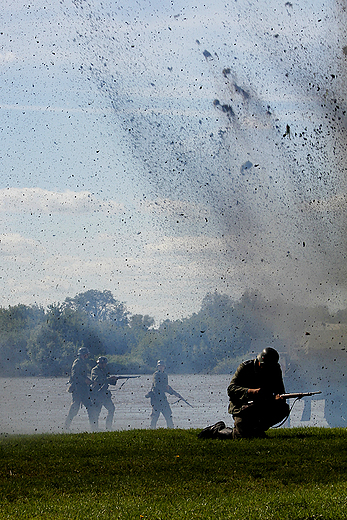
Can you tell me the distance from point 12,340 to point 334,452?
58.2 metres

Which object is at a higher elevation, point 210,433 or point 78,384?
point 78,384

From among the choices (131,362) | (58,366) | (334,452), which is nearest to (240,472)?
(334,452)

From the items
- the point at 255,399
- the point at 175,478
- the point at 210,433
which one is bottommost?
the point at 175,478

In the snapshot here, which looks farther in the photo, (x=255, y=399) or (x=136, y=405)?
(x=136, y=405)

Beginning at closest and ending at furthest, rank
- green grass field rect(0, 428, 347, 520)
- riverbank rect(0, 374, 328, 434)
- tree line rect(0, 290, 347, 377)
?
green grass field rect(0, 428, 347, 520) → riverbank rect(0, 374, 328, 434) → tree line rect(0, 290, 347, 377)

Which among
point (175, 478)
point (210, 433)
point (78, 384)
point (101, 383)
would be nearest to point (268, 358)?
point (210, 433)

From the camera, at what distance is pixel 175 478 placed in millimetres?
7641

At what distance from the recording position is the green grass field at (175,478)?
622 centimetres

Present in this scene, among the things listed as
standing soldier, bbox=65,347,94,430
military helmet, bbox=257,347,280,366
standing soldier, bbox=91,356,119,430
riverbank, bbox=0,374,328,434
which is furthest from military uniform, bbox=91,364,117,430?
riverbank, bbox=0,374,328,434

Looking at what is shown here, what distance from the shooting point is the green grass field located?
6.22 m

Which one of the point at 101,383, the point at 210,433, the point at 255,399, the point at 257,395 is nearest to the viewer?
the point at 257,395

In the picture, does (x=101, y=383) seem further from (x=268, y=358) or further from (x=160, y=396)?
(x=268, y=358)

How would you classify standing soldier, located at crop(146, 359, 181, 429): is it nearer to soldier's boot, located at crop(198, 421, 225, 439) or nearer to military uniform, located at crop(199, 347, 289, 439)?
soldier's boot, located at crop(198, 421, 225, 439)

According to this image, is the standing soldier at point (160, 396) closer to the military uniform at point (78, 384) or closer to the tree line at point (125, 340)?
the military uniform at point (78, 384)
